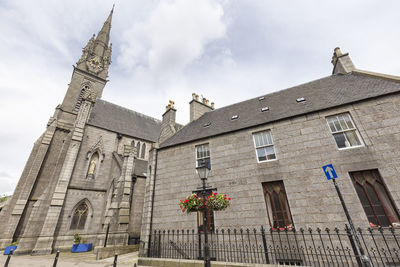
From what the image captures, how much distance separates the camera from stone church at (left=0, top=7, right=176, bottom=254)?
556 inches

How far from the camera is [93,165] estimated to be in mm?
19188

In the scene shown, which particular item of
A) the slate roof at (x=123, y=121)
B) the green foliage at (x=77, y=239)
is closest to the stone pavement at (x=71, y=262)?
the green foliage at (x=77, y=239)

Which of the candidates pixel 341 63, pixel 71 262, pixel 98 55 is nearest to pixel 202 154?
pixel 71 262

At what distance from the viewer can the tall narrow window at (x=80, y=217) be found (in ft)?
52.7

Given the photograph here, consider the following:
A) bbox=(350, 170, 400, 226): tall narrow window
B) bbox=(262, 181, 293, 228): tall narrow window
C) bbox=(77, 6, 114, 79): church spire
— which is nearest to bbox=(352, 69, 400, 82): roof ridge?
bbox=(350, 170, 400, 226): tall narrow window

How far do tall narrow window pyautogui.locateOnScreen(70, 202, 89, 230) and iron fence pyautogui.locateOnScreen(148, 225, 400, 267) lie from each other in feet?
32.3

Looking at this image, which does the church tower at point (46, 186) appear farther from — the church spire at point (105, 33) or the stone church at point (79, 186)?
the church spire at point (105, 33)

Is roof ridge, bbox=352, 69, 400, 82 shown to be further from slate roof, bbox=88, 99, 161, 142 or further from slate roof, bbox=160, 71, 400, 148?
slate roof, bbox=88, 99, 161, 142

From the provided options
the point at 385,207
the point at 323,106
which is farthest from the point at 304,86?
the point at 385,207

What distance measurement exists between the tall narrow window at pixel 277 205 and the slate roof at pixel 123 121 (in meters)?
20.0

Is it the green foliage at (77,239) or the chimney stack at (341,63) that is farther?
the green foliage at (77,239)

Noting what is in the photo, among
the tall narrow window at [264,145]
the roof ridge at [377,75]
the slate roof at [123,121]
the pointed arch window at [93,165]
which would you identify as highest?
the slate roof at [123,121]

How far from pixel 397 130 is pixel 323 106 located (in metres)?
3.18

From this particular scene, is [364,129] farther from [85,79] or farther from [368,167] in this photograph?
[85,79]
